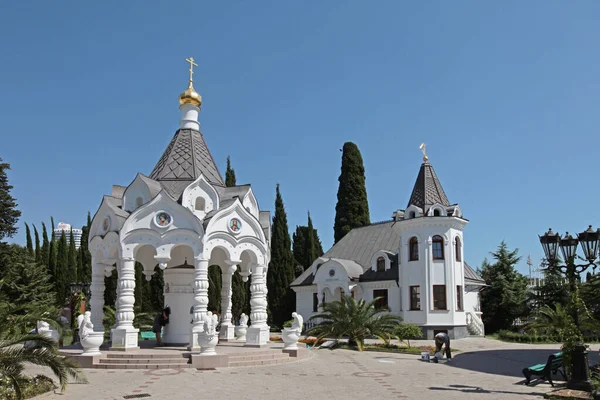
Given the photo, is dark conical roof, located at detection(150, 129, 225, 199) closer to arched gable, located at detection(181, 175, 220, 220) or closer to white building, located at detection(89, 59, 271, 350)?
white building, located at detection(89, 59, 271, 350)

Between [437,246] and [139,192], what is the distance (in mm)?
18160

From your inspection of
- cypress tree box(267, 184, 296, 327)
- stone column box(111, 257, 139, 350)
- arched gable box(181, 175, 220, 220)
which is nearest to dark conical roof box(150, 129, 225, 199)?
arched gable box(181, 175, 220, 220)

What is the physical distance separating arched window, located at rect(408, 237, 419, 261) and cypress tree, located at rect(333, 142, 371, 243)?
1129 cm

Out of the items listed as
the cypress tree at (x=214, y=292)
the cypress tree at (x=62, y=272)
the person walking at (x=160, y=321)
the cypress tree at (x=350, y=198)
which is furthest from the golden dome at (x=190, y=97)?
the cypress tree at (x=62, y=272)

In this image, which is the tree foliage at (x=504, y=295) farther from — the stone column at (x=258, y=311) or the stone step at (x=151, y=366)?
the stone step at (x=151, y=366)

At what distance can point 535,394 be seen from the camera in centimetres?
1180

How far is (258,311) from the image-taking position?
18.9 meters

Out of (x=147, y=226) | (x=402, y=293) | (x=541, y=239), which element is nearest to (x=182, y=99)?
(x=147, y=226)

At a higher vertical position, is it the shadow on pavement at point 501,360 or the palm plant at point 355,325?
the palm plant at point 355,325

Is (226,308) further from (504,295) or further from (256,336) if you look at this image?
(504,295)

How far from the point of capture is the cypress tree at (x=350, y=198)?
43.3 meters

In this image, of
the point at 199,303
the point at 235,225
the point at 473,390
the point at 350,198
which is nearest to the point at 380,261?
the point at 350,198

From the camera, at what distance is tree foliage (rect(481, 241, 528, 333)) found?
116 feet

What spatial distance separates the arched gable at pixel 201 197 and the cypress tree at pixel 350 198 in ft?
82.4
